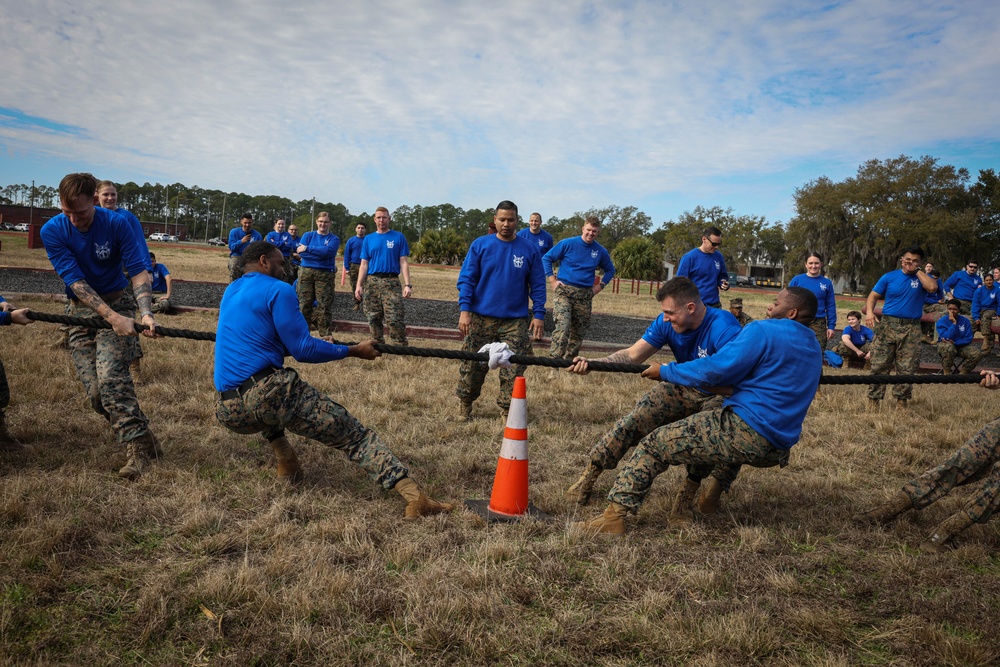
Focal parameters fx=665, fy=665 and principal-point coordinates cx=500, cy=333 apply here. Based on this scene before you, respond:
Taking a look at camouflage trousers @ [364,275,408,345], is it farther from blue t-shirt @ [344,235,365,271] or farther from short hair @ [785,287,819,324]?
short hair @ [785,287,819,324]

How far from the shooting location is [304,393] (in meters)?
3.88

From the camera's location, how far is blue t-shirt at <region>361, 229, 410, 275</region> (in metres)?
8.99

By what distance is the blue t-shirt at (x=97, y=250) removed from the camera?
4543 mm

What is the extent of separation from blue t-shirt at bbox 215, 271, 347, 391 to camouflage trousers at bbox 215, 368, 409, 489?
0.12 metres

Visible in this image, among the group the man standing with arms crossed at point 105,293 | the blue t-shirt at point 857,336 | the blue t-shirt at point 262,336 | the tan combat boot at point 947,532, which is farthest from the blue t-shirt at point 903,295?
the man standing with arms crossed at point 105,293

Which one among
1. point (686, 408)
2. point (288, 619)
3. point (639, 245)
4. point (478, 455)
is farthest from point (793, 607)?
point (639, 245)

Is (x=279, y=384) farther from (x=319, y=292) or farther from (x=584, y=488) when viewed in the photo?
(x=319, y=292)

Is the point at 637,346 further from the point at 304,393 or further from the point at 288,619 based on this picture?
the point at 288,619

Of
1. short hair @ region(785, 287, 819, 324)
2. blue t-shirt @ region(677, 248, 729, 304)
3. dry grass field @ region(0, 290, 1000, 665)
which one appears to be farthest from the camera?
blue t-shirt @ region(677, 248, 729, 304)

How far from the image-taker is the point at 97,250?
15.5ft

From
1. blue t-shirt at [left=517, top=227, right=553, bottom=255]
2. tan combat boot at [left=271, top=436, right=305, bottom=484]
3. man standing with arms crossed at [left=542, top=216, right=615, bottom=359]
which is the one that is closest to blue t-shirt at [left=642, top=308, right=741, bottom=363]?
tan combat boot at [left=271, top=436, right=305, bottom=484]

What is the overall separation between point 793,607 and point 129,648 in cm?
279

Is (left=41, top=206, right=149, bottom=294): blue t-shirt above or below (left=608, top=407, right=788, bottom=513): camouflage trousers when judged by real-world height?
above

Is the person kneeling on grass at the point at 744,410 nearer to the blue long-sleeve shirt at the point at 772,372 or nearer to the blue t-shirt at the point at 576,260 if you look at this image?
the blue long-sleeve shirt at the point at 772,372
